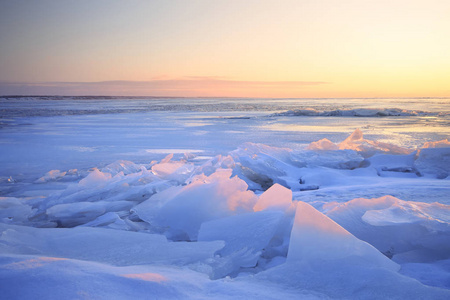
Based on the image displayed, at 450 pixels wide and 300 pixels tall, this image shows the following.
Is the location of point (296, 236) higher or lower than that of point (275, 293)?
higher

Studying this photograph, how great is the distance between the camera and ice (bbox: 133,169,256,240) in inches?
63.9

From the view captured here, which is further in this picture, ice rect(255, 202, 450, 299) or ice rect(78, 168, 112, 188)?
ice rect(78, 168, 112, 188)

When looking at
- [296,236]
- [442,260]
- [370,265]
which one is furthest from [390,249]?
[296,236]

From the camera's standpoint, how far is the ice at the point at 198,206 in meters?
1.62

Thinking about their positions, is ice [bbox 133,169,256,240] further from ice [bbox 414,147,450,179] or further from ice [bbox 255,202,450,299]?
ice [bbox 414,147,450,179]

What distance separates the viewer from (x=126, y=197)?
7.28 feet

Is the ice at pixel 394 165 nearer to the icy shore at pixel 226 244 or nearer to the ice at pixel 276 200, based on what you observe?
the icy shore at pixel 226 244

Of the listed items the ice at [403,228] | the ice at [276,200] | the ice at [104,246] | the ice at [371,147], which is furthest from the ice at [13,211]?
the ice at [371,147]

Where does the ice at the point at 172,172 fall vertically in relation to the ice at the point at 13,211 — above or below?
above

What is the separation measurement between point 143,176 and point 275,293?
183cm

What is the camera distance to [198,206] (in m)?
1.65

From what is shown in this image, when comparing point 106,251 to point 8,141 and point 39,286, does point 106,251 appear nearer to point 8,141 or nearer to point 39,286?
point 39,286

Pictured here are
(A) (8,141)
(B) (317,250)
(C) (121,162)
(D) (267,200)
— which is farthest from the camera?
(A) (8,141)

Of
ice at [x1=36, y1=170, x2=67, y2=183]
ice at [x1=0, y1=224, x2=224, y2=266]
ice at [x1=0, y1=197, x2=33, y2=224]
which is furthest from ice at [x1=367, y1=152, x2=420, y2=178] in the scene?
ice at [x1=36, y1=170, x2=67, y2=183]
